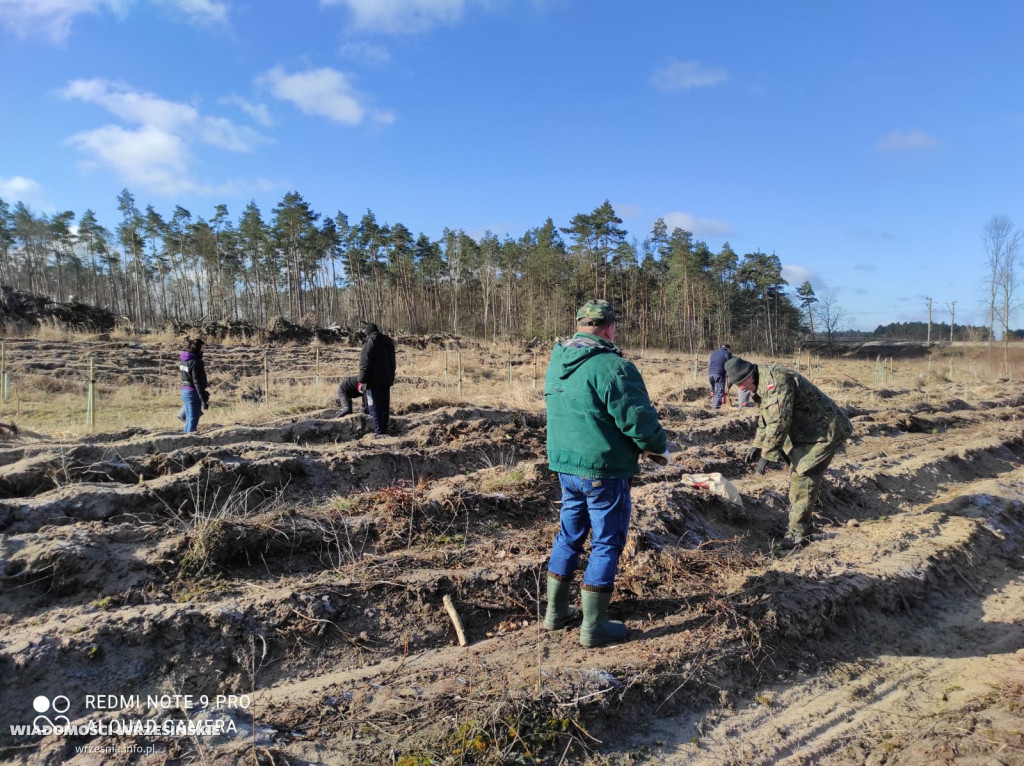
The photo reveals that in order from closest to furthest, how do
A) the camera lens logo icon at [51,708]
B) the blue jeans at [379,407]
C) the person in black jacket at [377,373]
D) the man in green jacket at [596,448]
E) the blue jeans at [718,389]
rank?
the camera lens logo icon at [51,708] → the man in green jacket at [596,448] → the person in black jacket at [377,373] → the blue jeans at [379,407] → the blue jeans at [718,389]

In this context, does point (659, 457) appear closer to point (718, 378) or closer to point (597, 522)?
point (597, 522)

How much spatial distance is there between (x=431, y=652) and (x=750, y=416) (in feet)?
30.5

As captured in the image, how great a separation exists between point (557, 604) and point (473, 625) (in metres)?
0.56

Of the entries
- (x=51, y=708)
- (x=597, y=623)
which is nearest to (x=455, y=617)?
(x=597, y=623)

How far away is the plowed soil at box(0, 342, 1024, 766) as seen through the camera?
2.62m

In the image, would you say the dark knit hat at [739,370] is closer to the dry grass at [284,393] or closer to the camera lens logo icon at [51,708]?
the camera lens logo icon at [51,708]

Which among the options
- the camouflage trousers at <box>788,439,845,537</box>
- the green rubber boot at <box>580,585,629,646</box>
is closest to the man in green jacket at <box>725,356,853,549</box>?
the camouflage trousers at <box>788,439,845,537</box>

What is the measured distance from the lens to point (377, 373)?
8109 millimetres

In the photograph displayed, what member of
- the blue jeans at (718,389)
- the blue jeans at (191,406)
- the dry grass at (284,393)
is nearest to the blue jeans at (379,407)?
the dry grass at (284,393)

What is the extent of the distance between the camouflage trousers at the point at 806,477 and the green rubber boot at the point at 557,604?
280cm

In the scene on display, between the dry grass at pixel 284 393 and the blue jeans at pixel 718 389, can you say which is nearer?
the dry grass at pixel 284 393

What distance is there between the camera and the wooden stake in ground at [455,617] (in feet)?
11.0

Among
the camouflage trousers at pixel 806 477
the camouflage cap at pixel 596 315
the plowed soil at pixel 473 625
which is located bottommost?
the plowed soil at pixel 473 625

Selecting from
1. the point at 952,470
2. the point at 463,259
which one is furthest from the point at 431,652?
the point at 463,259
